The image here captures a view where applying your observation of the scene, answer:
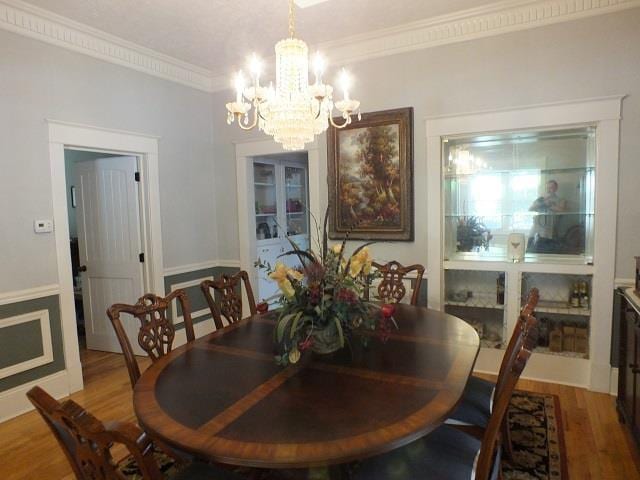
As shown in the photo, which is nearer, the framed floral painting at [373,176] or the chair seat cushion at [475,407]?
the chair seat cushion at [475,407]

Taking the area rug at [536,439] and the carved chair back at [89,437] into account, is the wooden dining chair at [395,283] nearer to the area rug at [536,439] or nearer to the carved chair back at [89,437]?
the area rug at [536,439]

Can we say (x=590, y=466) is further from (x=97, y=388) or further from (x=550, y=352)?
(x=97, y=388)

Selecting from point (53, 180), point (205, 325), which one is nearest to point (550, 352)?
point (205, 325)

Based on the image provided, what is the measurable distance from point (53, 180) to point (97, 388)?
1722 millimetres

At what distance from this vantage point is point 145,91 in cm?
386

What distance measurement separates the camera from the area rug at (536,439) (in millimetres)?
2172

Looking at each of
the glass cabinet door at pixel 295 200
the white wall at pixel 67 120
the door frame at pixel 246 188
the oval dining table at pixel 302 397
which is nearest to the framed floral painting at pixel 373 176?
the door frame at pixel 246 188

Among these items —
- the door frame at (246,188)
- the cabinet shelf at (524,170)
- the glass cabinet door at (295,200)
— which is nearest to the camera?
the cabinet shelf at (524,170)

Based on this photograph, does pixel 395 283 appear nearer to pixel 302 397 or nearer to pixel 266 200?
pixel 302 397

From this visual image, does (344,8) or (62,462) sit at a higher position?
(344,8)

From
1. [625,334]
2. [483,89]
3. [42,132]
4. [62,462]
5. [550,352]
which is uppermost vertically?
[483,89]

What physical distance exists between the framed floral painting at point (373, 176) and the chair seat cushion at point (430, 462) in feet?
7.23

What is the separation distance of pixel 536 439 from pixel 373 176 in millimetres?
2342

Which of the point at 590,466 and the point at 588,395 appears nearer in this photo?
the point at 590,466
